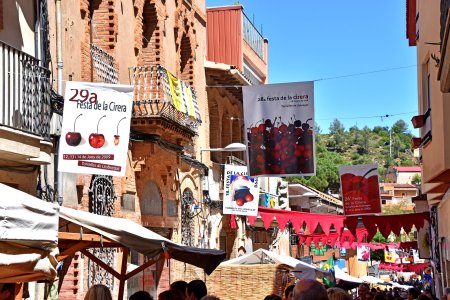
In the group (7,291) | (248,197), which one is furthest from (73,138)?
(248,197)

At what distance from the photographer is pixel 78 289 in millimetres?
17094

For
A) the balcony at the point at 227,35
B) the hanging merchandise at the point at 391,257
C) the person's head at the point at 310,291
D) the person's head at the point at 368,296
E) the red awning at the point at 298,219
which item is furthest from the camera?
the hanging merchandise at the point at 391,257

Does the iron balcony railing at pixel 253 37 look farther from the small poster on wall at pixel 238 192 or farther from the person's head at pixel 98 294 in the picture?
the person's head at pixel 98 294

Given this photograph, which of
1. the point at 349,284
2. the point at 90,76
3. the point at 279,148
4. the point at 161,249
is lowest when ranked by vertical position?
the point at 349,284

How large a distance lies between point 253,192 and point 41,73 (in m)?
13.6

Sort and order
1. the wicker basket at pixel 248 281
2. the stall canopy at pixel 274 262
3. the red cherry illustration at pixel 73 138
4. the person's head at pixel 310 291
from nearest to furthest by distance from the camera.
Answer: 1. the person's head at pixel 310 291
2. the red cherry illustration at pixel 73 138
3. the wicker basket at pixel 248 281
4. the stall canopy at pixel 274 262

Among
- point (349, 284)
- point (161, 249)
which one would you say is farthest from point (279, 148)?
point (349, 284)

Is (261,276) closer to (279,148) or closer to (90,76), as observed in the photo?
(279,148)

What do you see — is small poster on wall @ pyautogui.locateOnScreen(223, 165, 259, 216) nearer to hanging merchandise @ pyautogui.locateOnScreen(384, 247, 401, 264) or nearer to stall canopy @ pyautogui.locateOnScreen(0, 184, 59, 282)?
stall canopy @ pyautogui.locateOnScreen(0, 184, 59, 282)

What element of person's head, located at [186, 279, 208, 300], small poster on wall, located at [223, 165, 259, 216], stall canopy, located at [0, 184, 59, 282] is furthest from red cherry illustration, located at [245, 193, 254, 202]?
stall canopy, located at [0, 184, 59, 282]

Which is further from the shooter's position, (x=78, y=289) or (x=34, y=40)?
(x=78, y=289)

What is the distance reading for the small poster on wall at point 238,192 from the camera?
27.1 metres

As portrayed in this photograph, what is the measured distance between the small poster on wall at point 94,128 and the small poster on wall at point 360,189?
1093 centimetres

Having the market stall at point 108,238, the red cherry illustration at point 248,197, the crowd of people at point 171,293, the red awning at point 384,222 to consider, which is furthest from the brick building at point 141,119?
the crowd of people at point 171,293
